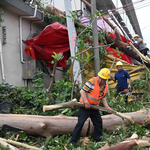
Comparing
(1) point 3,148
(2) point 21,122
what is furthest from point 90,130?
(1) point 3,148

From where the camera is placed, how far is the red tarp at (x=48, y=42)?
24.2 ft

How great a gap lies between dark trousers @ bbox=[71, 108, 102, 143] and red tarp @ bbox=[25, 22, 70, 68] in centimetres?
428

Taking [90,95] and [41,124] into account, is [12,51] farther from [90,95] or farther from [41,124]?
[90,95]

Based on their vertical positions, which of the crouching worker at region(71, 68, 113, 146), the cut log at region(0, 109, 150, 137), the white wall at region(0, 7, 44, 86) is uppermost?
the white wall at region(0, 7, 44, 86)

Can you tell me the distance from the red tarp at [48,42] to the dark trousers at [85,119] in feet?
14.1

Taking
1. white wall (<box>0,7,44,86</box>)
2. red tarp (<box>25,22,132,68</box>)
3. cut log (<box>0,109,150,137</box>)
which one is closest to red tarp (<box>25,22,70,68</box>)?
red tarp (<box>25,22,132,68</box>)

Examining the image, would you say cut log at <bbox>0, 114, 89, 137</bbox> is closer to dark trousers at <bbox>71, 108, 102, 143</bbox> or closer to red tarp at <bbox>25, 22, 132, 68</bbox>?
dark trousers at <bbox>71, 108, 102, 143</bbox>

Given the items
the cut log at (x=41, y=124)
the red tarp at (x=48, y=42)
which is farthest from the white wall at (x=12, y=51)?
the cut log at (x=41, y=124)

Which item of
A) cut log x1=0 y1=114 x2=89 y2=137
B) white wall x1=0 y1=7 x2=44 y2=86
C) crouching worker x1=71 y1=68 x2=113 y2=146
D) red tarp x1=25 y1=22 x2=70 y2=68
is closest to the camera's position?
crouching worker x1=71 y1=68 x2=113 y2=146

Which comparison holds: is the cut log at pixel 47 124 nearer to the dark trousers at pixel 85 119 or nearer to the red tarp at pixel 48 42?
the dark trousers at pixel 85 119

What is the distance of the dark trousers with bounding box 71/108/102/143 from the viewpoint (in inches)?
152

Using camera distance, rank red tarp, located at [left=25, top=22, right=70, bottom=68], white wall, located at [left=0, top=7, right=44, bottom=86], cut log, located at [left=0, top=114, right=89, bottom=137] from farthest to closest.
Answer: red tarp, located at [left=25, top=22, right=70, bottom=68] < white wall, located at [left=0, top=7, right=44, bottom=86] < cut log, located at [left=0, top=114, right=89, bottom=137]

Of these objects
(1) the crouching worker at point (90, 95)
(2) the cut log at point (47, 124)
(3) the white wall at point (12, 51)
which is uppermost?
(3) the white wall at point (12, 51)

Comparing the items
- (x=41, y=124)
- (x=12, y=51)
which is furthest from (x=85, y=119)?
(x=12, y=51)
